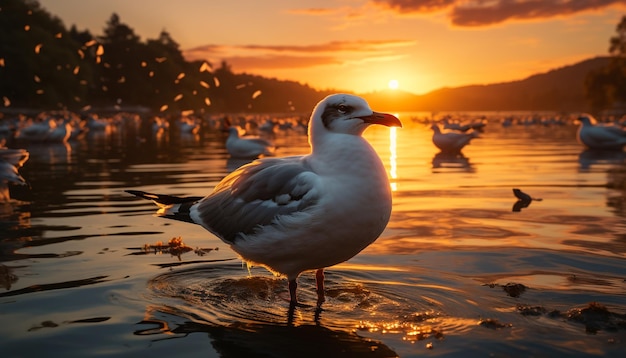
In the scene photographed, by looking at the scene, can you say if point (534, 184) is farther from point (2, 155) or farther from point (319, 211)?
point (2, 155)

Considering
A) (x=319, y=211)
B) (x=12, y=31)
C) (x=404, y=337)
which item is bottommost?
(x=404, y=337)

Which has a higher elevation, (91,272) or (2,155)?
(2,155)

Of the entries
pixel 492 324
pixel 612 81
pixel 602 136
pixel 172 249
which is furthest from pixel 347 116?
pixel 612 81

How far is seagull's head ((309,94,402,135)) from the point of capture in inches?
228

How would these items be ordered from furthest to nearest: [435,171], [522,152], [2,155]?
[522,152], [435,171], [2,155]

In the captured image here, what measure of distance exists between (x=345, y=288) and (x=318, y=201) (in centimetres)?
147

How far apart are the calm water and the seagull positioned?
0.56 metres

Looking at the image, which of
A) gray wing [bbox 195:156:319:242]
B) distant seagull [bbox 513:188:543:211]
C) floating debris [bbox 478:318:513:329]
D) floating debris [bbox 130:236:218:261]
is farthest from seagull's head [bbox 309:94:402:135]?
distant seagull [bbox 513:188:543:211]

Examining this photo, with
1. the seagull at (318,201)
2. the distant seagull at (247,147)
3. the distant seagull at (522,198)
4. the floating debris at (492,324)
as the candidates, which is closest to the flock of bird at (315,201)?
the seagull at (318,201)

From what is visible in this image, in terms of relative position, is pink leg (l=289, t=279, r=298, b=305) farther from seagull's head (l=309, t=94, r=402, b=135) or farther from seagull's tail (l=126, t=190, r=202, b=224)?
seagull's head (l=309, t=94, r=402, b=135)

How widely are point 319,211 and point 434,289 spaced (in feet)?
5.60

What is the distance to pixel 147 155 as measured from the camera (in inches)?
1033

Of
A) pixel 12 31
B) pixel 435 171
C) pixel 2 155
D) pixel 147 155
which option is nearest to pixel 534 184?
pixel 435 171

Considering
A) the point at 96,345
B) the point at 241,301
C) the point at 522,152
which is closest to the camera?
the point at 96,345
